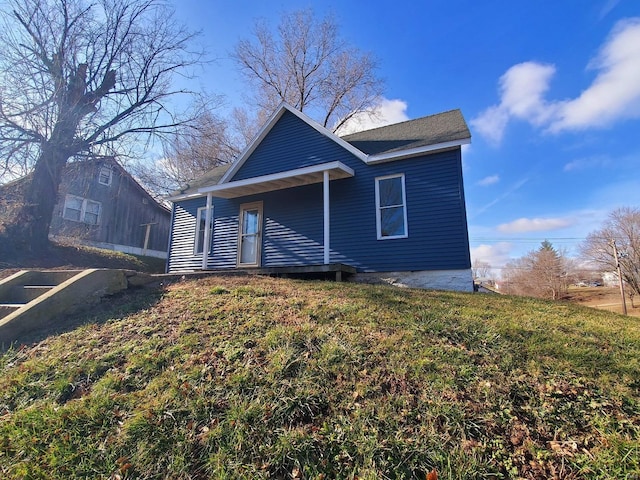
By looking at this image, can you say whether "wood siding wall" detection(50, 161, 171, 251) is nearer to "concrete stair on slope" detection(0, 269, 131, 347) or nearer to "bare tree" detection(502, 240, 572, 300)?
"concrete stair on slope" detection(0, 269, 131, 347)

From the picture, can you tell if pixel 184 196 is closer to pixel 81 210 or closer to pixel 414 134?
pixel 414 134

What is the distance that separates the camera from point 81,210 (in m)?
19.6

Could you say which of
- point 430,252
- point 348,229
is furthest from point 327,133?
point 430,252

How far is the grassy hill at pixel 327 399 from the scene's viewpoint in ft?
7.20

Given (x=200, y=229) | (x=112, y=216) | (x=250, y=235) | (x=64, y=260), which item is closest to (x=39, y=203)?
(x=64, y=260)

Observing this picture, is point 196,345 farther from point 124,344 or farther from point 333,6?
point 333,6

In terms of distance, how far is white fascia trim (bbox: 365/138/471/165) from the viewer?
27.8ft

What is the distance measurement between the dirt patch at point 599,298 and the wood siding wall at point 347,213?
2881cm

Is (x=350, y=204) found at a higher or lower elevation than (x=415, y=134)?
lower

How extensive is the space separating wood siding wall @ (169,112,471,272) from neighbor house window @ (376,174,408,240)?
15 cm

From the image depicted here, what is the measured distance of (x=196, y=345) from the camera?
12.3 feet

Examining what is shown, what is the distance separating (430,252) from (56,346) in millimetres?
7679

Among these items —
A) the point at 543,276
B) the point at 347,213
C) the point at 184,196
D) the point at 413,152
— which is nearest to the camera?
the point at 413,152

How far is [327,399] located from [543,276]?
4323 cm
